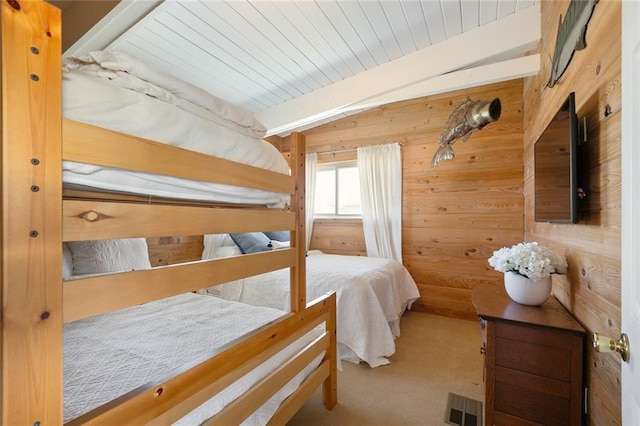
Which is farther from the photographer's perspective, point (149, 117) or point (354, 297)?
point (354, 297)

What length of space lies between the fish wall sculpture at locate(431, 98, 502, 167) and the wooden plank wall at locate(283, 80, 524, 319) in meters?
0.68

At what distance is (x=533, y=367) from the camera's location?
4.04ft

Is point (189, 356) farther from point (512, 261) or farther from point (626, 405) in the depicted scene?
point (512, 261)

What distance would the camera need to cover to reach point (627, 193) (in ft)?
2.07

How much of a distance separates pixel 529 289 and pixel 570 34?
134 cm

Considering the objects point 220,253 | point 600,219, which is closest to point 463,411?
point 600,219

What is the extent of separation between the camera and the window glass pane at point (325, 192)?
4172 millimetres

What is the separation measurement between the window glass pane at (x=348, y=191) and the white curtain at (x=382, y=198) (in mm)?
303

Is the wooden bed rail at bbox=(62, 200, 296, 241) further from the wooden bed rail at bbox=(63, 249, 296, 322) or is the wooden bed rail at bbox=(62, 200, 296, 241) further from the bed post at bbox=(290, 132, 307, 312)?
the bed post at bbox=(290, 132, 307, 312)

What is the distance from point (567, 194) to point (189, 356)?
1859 mm

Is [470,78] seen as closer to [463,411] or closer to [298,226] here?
[298,226]

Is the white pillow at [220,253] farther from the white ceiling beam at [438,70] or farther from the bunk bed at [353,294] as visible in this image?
the white ceiling beam at [438,70]

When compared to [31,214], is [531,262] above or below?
below

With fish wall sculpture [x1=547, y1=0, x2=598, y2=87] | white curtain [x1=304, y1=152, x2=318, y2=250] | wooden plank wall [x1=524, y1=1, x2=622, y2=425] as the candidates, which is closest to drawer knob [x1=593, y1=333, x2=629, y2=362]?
wooden plank wall [x1=524, y1=1, x2=622, y2=425]
